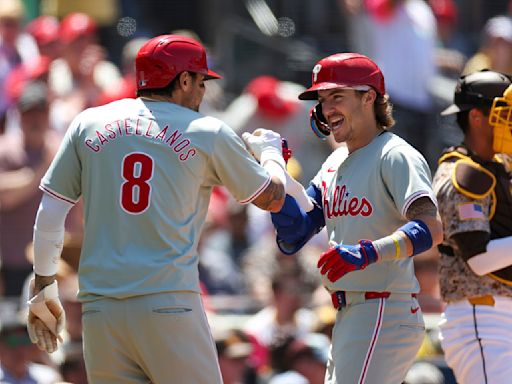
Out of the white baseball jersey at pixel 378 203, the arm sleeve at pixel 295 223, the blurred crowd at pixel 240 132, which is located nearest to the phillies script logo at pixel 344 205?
the white baseball jersey at pixel 378 203

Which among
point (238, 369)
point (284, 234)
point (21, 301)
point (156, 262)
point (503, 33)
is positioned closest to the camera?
point (156, 262)

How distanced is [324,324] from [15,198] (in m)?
2.87

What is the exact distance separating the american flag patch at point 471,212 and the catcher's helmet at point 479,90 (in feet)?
1.83

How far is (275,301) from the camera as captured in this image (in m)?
9.16

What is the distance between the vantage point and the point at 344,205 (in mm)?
5824

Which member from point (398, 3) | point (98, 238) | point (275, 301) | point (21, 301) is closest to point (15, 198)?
point (21, 301)

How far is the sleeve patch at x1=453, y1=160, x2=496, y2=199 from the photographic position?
6227 mm

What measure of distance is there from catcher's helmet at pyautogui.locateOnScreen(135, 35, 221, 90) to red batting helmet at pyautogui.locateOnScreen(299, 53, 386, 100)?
20.7 inches

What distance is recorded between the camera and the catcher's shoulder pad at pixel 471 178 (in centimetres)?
623

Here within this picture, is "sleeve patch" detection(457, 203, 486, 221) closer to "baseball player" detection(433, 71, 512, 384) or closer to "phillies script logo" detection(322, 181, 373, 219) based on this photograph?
"baseball player" detection(433, 71, 512, 384)

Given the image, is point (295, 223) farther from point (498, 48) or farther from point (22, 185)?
point (498, 48)

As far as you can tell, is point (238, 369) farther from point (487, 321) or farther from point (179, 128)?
point (179, 128)

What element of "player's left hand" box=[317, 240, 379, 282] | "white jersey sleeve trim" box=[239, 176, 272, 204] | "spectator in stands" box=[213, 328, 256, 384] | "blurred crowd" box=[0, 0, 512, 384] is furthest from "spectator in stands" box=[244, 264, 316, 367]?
"player's left hand" box=[317, 240, 379, 282]

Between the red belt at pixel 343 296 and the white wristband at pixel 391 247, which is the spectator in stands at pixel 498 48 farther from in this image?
the white wristband at pixel 391 247
